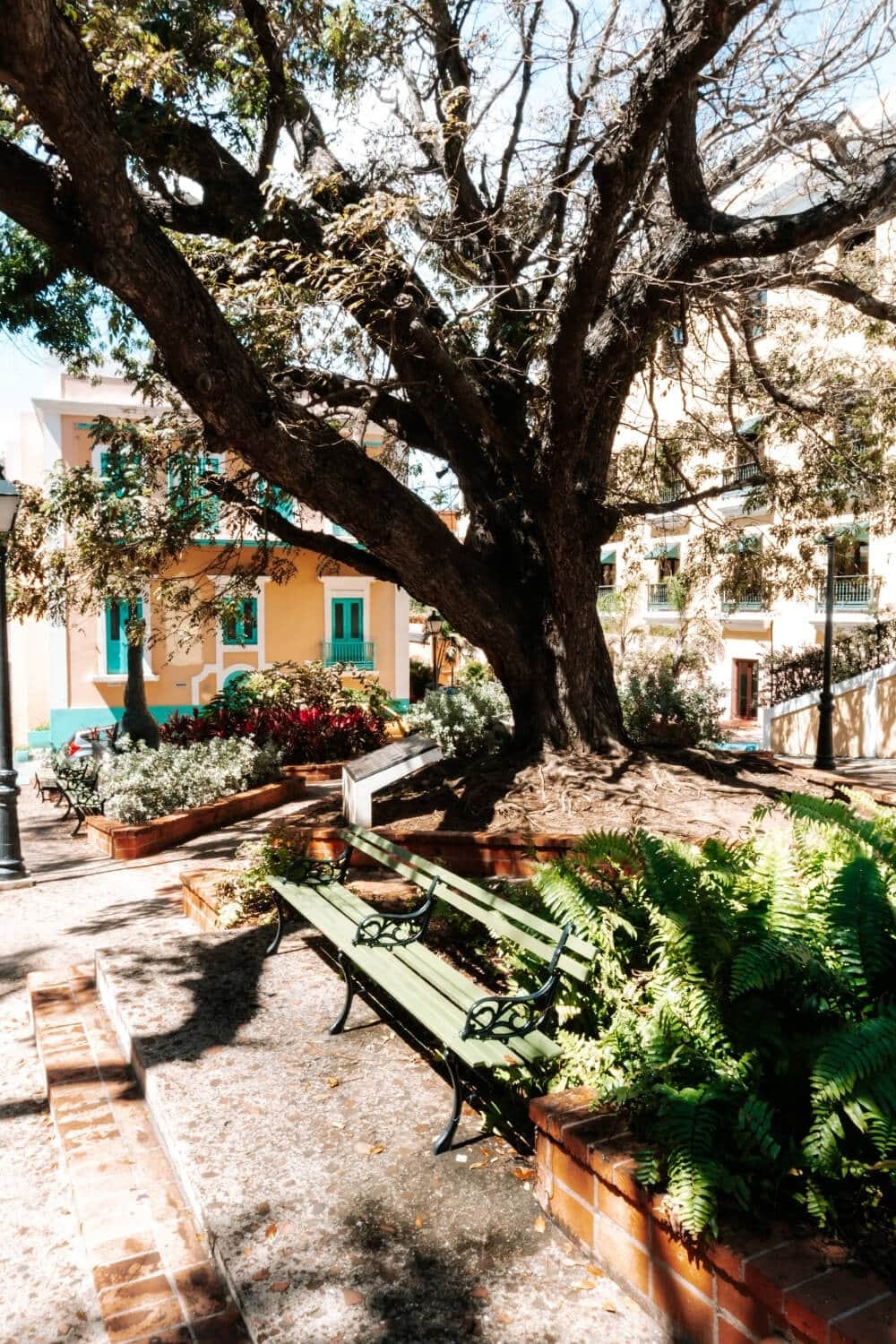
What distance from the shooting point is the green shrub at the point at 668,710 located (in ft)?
43.4

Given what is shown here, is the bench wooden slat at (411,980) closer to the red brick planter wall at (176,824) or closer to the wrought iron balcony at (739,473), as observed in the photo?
the red brick planter wall at (176,824)

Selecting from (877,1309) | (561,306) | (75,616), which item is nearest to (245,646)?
(75,616)

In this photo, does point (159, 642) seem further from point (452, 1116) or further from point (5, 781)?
point (452, 1116)

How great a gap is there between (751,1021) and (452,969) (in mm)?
1580

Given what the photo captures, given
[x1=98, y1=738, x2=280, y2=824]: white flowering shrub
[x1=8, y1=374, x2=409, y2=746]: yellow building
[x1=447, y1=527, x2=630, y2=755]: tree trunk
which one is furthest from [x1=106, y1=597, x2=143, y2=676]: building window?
[x1=447, y1=527, x2=630, y2=755]: tree trunk

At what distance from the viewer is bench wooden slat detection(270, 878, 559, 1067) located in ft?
10.4

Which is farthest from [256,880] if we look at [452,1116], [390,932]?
[452,1116]

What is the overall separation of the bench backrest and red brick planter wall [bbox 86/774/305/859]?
465cm

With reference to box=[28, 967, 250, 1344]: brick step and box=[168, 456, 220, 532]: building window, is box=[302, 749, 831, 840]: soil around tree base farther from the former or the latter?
box=[28, 967, 250, 1344]: brick step

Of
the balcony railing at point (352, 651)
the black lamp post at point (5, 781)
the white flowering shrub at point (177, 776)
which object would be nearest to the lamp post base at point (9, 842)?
the black lamp post at point (5, 781)

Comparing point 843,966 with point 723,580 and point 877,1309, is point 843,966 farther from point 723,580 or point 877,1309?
point 723,580

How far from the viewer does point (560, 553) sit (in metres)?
8.55

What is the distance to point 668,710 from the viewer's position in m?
13.9

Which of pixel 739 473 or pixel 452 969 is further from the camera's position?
pixel 739 473
